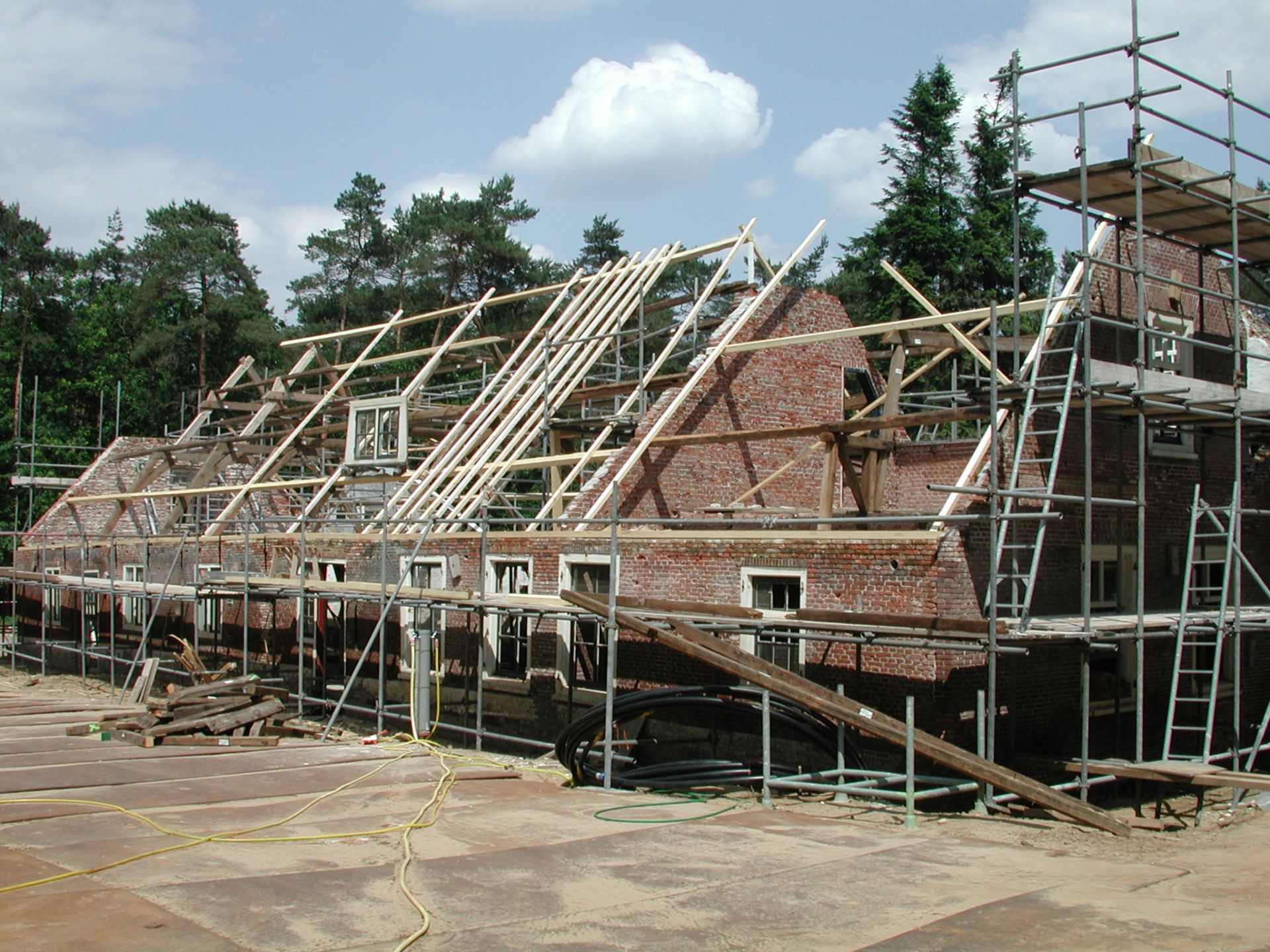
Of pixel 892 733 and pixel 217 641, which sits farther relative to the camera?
pixel 217 641

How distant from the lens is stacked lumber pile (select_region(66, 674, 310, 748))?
49.5 ft

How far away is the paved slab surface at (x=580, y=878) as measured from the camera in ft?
22.4

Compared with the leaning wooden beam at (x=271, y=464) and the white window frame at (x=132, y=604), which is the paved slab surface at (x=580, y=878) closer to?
the leaning wooden beam at (x=271, y=464)

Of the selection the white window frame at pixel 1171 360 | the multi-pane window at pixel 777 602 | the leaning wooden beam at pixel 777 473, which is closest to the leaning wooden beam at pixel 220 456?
the leaning wooden beam at pixel 777 473

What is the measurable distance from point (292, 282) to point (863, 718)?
1865 inches

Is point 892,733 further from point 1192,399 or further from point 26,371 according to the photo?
point 26,371

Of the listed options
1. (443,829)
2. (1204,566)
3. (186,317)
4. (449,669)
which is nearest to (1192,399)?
(1204,566)

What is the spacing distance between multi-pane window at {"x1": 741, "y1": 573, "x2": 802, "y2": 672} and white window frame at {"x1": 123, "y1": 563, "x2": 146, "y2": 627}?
17.1 m

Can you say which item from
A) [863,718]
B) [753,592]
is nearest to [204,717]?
[753,592]

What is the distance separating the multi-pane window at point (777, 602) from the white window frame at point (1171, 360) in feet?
17.0

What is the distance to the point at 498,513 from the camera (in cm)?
2055

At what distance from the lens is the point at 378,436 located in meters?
21.5

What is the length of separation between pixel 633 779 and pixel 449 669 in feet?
20.9

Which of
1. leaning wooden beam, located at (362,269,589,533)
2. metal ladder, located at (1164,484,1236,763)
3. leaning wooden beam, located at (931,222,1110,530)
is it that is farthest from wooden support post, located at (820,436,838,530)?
leaning wooden beam, located at (362,269,589,533)
